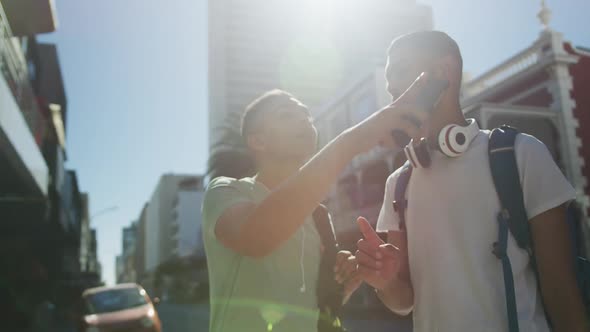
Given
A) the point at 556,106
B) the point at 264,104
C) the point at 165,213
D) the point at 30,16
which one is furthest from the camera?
the point at 165,213

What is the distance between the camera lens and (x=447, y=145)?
5.43ft

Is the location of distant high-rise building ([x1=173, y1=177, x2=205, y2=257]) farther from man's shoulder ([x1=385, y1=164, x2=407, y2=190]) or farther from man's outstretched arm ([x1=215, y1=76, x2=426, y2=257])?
man's outstretched arm ([x1=215, y1=76, x2=426, y2=257])

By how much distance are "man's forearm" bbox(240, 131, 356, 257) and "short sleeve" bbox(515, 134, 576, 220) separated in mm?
690

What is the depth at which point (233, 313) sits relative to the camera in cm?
163

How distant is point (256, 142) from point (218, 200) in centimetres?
41

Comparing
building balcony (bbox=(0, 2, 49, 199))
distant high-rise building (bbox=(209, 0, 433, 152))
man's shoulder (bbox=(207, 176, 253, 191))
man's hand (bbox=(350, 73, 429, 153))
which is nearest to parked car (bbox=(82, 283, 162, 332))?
building balcony (bbox=(0, 2, 49, 199))

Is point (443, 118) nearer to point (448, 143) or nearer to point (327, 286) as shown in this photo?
point (448, 143)

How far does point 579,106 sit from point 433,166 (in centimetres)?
1455

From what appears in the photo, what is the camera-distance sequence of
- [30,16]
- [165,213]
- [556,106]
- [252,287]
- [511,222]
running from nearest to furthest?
1. [511,222]
2. [252,287]
3. [556,106]
4. [30,16]
5. [165,213]

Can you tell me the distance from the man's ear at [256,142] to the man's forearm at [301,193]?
0.62 metres

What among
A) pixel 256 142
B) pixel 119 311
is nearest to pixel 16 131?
pixel 119 311

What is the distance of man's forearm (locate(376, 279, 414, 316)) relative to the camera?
183 centimetres

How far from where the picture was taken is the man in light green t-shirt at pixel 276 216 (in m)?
1.20

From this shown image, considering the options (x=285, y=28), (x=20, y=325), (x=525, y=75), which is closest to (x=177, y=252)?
(x=285, y=28)
